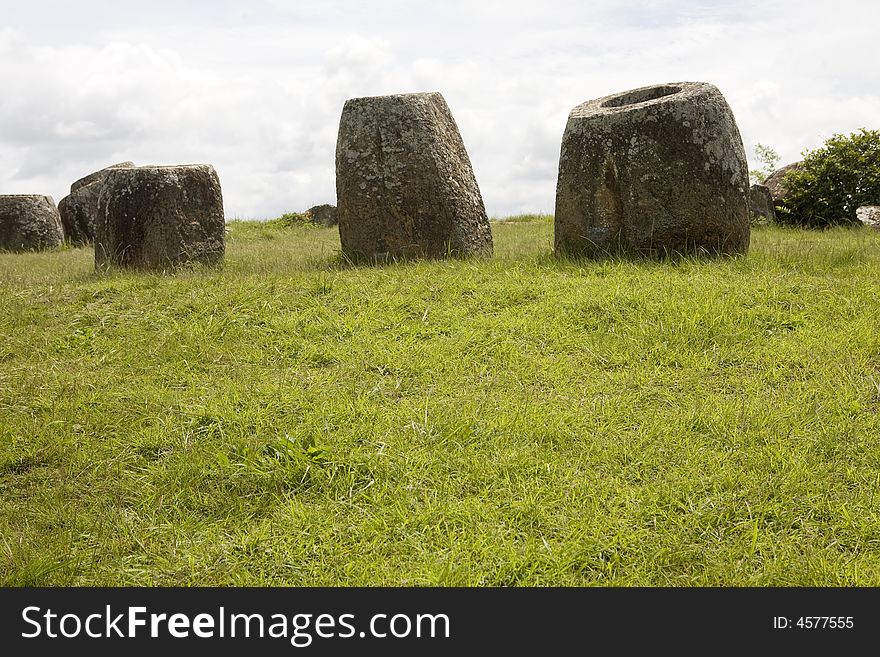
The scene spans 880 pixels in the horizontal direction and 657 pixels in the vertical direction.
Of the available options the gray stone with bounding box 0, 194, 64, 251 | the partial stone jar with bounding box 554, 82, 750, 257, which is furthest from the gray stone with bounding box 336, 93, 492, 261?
the gray stone with bounding box 0, 194, 64, 251

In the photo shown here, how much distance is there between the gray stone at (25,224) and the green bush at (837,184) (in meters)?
13.9

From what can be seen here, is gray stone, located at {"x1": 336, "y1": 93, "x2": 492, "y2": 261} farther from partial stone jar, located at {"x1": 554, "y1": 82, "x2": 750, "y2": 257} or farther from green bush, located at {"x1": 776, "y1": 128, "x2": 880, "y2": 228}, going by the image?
green bush, located at {"x1": 776, "y1": 128, "x2": 880, "y2": 228}

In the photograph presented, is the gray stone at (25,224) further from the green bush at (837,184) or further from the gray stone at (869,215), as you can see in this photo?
the gray stone at (869,215)

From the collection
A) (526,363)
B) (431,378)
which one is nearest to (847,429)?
(526,363)

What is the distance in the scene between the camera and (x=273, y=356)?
6441 mm

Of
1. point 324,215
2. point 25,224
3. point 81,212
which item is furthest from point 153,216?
point 324,215

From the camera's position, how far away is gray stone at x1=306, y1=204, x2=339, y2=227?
760 inches

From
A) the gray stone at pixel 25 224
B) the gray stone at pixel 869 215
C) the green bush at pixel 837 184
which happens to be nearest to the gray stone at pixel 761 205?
the green bush at pixel 837 184

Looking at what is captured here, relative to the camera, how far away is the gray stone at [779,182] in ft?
51.8

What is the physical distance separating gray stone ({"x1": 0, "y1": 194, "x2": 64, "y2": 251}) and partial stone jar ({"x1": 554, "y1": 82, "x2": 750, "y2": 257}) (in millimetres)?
12216

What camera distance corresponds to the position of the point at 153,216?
9.99m

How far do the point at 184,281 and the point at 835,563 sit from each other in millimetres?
6480

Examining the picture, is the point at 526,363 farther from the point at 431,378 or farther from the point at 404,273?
the point at 404,273

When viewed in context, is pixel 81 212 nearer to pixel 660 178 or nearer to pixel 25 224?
pixel 25 224
